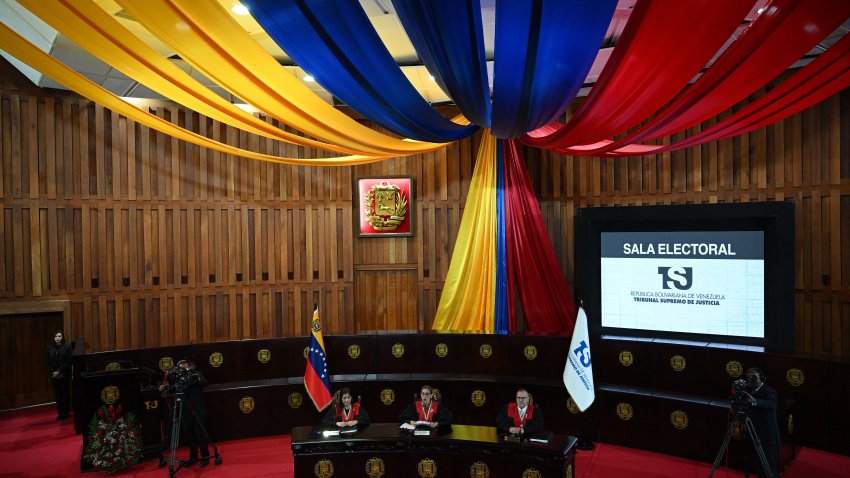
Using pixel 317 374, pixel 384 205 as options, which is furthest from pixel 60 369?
pixel 384 205

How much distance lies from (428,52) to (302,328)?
6587 millimetres

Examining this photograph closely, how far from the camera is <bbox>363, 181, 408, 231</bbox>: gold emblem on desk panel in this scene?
9.72m

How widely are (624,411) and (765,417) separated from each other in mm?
1694

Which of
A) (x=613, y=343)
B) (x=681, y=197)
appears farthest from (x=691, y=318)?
(x=681, y=197)

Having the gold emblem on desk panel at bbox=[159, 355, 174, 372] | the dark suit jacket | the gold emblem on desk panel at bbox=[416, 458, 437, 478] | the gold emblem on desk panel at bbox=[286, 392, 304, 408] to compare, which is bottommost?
the gold emblem on desk panel at bbox=[416, 458, 437, 478]

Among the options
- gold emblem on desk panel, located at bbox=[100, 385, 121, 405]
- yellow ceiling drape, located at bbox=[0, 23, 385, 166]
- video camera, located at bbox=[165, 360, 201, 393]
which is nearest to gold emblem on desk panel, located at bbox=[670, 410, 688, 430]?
video camera, located at bbox=[165, 360, 201, 393]

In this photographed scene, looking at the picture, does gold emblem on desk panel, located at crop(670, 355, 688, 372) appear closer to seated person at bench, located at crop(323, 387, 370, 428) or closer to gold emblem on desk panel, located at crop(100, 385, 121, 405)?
seated person at bench, located at crop(323, 387, 370, 428)

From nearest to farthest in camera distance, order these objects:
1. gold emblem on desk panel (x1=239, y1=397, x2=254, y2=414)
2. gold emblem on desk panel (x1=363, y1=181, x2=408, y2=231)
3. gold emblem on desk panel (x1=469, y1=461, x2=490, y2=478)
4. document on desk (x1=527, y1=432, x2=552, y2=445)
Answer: document on desk (x1=527, y1=432, x2=552, y2=445), gold emblem on desk panel (x1=469, y1=461, x2=490, y2=478), gold emblem on desk panel (x1=239, y1=397, x2=254, y2=414), gold emblem on desk panel (x1=363, y1=181, x2=408, y2=231)

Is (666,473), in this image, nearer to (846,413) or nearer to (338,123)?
(846,413)

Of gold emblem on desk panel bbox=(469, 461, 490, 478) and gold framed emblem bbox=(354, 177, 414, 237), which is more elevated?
gold framed emblem bbox=(354, 177, 414, 237)

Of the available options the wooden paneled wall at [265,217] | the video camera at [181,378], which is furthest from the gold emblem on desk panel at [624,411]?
the video camera at [181,378]

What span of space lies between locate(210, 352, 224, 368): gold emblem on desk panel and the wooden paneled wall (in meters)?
1.80

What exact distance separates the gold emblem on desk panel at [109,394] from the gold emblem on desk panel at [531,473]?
14.8 feet

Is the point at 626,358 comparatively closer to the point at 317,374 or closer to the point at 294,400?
the point at 317,374
